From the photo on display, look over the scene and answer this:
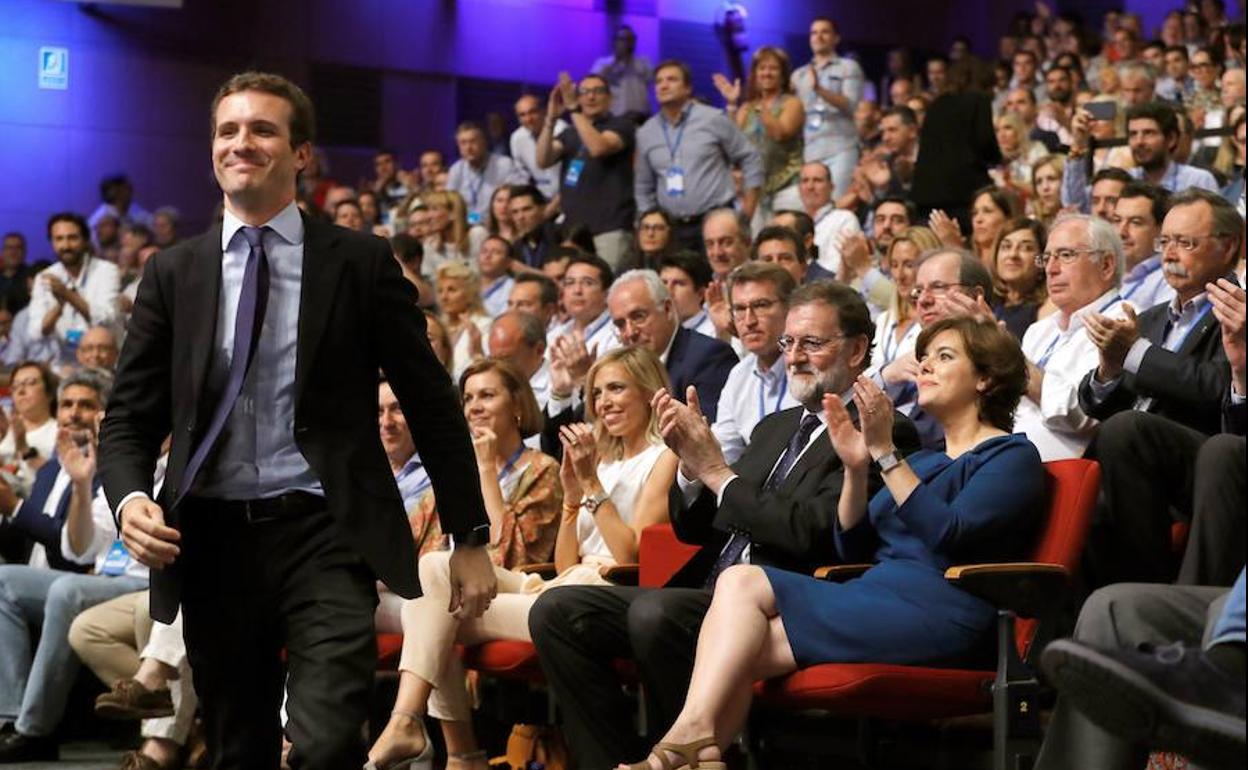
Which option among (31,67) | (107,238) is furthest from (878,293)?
(31,67)

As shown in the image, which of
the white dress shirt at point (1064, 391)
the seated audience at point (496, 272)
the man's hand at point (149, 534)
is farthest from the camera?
the seated audience at point (496, 272)

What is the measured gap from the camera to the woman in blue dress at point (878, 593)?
161 inches

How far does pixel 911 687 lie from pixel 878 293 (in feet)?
11.1

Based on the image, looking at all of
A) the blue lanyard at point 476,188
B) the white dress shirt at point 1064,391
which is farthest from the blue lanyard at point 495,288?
the white dress shirt at point 1064,391

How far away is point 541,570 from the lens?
5.35 metres

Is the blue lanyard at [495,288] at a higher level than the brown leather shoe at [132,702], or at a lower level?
higher

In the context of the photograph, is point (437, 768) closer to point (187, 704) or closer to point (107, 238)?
point (187, 704)

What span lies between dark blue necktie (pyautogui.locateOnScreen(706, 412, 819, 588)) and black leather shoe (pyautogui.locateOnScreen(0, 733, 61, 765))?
2.55m

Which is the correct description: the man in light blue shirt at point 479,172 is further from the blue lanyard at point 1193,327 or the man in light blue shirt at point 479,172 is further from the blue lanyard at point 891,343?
the blue lanyard at point 1193,327

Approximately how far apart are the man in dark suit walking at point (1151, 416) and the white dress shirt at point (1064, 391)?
0.13 metres

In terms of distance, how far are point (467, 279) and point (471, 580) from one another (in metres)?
5.58

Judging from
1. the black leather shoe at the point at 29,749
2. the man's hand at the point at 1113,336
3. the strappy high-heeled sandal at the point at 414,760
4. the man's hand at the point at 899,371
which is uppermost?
the man's hand at the point at 1113,336

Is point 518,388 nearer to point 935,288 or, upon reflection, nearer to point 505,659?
point 505,659

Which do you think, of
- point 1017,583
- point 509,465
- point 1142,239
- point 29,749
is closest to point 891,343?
point 1142,239
